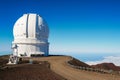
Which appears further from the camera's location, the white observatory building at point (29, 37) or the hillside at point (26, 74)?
the white observatory building at point (29, 37)

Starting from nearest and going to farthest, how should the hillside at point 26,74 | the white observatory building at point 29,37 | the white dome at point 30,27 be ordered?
the hillside at point 26,74, the white observatory building at point 29,37, the white dome at point 30,27

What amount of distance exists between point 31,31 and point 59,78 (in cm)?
4072

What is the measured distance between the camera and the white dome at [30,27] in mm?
66062

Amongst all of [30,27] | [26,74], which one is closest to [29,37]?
[30,27]

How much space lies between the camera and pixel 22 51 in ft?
218

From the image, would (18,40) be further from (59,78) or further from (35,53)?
(59,78)

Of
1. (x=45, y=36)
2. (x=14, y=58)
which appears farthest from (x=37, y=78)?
(x=45, y=36)

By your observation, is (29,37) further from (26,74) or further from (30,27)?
(26,74)

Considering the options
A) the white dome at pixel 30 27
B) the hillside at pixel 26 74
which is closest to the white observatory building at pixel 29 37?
the white dome at pixel 30 27

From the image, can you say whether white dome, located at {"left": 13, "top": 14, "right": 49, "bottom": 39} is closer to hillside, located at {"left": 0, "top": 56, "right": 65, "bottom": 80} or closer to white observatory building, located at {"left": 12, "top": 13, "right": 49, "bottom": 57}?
white observatory building, located at {"left": 12, "top": 13, "right": 49, "bottom": 57}

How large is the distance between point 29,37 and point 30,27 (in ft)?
9.96

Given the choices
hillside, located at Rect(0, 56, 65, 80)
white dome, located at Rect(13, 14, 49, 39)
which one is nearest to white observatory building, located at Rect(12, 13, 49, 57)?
white dome, located at Rect(13, 14, 49, 39)

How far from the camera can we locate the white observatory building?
2594 inches

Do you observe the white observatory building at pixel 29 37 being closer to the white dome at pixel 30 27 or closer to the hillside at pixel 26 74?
the white dome at pixel 30 27
